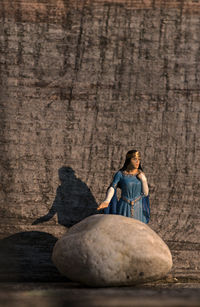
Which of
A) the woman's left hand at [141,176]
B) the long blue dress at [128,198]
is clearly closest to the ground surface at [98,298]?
the long blue dress at [128,198]

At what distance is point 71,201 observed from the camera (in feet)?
16.9

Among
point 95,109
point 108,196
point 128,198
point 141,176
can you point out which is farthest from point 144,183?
point 95,109

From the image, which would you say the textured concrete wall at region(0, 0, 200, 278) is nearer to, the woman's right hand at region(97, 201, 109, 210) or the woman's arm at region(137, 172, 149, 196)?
the woman's arm at region(137, 172, 149, 196)

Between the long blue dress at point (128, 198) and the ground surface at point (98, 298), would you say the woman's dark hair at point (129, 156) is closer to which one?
the long blue dress at point (128, 198)

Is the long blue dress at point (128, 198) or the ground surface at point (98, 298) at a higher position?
the long blue dress at point (128, 198)

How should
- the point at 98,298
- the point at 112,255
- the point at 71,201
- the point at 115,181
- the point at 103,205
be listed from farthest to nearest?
the point at 71,201, the point at 115,181, the point at 103,205, the point at 112,255, the point at 98,298

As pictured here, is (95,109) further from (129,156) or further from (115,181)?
(115,181)

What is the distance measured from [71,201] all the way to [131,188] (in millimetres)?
823

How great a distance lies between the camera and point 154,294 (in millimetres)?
3307

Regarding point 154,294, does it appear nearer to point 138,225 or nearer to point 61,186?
point 138,225

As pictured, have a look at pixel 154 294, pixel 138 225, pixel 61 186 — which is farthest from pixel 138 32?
pixel 154 294

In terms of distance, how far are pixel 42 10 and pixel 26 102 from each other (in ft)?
3.67

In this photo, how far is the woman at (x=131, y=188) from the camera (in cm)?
467

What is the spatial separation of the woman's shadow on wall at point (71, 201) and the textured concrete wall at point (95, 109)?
0.01 metres
